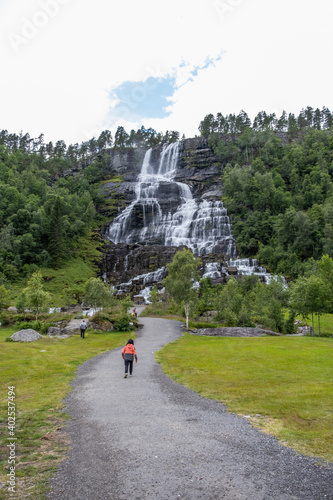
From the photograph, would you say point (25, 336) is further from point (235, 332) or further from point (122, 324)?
point (235, 332)

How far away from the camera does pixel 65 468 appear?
591 cm

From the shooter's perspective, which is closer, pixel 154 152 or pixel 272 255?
pixel 272 255

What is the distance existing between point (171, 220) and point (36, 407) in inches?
3596

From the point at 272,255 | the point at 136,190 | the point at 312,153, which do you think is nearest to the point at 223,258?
the point at 272,255

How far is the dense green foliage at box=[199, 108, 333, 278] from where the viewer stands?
77.4 m

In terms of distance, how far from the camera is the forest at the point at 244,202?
79000mm

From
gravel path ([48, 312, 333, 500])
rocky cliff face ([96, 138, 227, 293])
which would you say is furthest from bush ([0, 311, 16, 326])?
gravel path ([48, 312, 333, 500])

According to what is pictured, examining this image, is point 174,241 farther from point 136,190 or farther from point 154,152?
point 154,152

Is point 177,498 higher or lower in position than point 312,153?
lower

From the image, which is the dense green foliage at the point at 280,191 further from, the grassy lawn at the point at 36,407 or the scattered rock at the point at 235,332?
the grassy lawn at the point at 36,407

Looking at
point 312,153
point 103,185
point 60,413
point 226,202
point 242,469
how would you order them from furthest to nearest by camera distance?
point 103,185
point 312,153
point 226,202
point 60,413
point 242,469

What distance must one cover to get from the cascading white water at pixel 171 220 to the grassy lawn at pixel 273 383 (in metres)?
60.2

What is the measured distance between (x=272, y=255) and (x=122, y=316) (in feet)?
176

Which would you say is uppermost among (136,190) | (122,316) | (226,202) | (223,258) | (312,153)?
(312,153)
